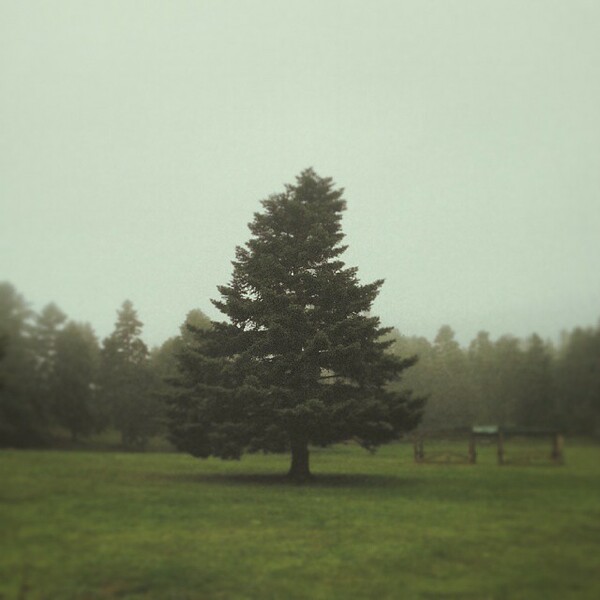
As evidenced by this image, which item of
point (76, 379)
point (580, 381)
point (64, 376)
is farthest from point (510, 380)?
point (64, 376)

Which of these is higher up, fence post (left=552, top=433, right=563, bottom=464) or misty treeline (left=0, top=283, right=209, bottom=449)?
misty treeline (left=0, top=283, right=209, bottom=449)

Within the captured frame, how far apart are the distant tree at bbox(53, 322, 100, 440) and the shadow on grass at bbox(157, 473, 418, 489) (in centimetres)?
468

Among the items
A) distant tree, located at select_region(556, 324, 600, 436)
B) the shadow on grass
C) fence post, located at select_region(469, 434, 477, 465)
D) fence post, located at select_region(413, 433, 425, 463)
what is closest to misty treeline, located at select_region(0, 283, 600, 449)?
distant tree, located at select_region(556, 324, 600, 436)

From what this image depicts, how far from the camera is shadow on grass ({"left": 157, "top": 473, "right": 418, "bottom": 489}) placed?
16578 mm

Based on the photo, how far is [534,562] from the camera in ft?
26.7

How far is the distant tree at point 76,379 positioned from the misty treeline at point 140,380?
22 mm

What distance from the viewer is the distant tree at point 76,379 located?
1182 centimetres

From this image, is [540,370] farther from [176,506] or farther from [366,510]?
[176,506]

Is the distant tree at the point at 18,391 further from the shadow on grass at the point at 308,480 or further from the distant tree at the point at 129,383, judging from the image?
the shadow on grass at the point at 308,480

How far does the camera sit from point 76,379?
12.2m

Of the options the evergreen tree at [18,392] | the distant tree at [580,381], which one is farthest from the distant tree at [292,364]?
the evergreen tree at [18,392]

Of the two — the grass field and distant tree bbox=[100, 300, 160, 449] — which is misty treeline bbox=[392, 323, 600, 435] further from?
distant tree bbox=[100, 300, 160, 449]

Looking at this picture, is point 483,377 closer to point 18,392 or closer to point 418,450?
point 418,450

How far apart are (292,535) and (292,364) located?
7.34 m
